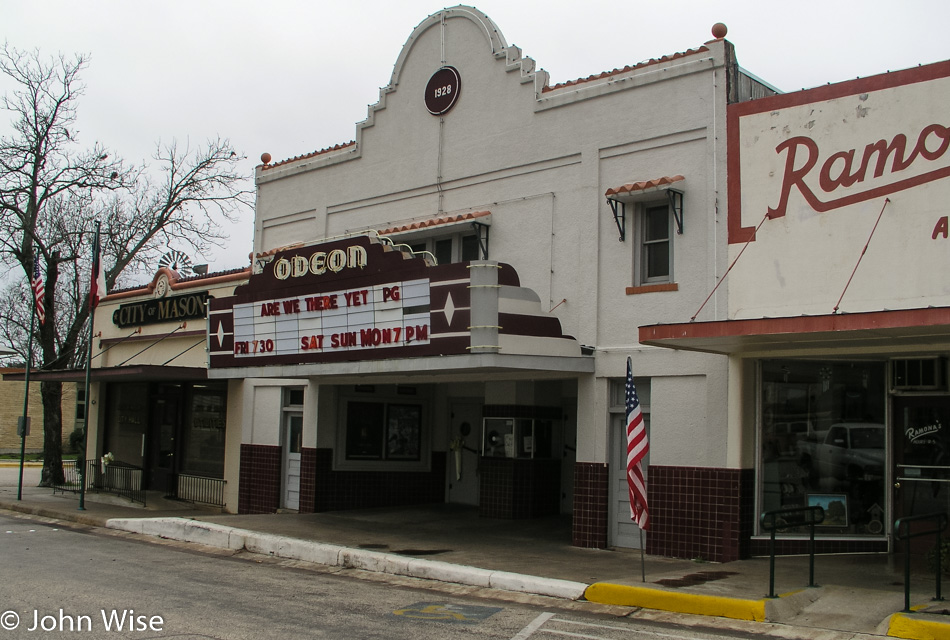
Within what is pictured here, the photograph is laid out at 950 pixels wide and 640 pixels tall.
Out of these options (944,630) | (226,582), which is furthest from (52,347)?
(944,630)

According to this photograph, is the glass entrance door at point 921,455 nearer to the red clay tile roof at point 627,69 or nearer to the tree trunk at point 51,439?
the red clay tile roof at point 627,69

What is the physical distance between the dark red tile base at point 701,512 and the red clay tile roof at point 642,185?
13.4 ft

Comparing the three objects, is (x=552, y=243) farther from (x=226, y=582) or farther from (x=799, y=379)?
(x=226, y=582)

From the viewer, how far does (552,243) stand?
15.6 meters

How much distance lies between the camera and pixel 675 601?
10.1 meters

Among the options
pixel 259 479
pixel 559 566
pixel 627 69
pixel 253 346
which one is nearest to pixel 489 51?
pixel 627 69

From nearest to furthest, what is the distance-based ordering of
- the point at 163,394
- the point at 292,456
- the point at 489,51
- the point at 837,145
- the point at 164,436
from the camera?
the point at 837,145, the point at 489,51, the point at 292,456, the point at 164,436, the point at 163,394

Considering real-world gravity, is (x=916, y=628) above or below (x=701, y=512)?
below

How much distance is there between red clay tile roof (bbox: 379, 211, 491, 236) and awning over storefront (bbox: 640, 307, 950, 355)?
5117mm

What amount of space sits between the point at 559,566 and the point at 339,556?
3.18 meters

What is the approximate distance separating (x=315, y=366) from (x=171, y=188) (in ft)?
62.0

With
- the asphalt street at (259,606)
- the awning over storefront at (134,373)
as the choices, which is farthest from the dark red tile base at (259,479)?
the asphalt street at (259,606)

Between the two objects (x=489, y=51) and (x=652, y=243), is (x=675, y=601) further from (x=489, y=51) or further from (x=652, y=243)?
(x=489, y=51)

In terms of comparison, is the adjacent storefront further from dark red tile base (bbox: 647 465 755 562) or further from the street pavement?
dark red tile base (bbox: 647 465 755 562)
